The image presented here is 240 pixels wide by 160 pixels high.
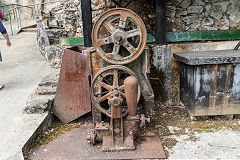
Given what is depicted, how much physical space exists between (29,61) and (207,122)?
15.7 ft

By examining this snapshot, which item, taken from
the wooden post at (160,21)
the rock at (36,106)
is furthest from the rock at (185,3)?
the rock at (36,106)

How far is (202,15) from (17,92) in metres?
3.87

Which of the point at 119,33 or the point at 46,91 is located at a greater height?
the point at 119,33

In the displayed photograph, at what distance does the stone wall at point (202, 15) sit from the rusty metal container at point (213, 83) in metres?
0.90

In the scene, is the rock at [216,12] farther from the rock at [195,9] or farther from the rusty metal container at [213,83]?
the rusty metal container at [213,83]

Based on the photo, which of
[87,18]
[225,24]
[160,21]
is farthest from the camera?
[225,24]

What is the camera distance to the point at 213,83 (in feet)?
12.3

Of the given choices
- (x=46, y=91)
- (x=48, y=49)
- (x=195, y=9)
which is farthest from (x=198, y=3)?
(x=48, y=49)

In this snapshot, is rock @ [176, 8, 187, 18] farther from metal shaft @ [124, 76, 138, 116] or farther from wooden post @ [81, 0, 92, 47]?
metal shaft @ [124, 76, 138, 116]

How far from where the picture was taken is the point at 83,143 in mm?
3424

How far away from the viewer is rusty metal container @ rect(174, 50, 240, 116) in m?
3.60

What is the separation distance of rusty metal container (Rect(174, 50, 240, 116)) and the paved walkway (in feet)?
8.24

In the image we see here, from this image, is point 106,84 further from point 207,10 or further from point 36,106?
point 207,10

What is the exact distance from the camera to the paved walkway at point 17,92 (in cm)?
307
